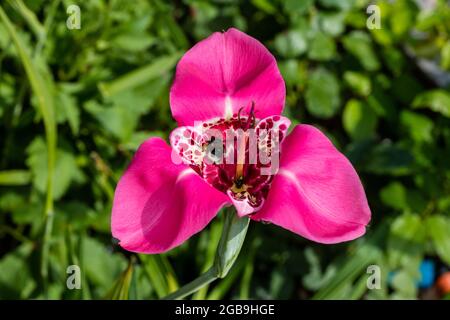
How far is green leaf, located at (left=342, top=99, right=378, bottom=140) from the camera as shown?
4.68 ft

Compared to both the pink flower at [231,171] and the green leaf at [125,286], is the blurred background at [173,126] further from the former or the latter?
the pink flower at [231,171]

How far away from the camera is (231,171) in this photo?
0.70 m

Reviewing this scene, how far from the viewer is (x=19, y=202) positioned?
125cm

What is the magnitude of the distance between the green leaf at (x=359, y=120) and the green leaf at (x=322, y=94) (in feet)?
0.11

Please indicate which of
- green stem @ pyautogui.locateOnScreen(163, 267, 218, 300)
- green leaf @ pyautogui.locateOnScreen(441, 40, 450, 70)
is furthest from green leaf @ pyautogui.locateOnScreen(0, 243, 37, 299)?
green leaf @ pyautogui.locateOnScreen(441, 40, 450, 70)

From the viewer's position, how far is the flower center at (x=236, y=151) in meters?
0.67

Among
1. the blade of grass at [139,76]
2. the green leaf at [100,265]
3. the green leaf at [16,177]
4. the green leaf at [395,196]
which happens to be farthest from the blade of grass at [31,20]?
the green leaf at [395,196]

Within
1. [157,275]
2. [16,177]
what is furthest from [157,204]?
[16,177]

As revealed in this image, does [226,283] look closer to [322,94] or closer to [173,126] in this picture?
[173,126]

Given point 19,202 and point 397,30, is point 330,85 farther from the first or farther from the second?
point 19,202
